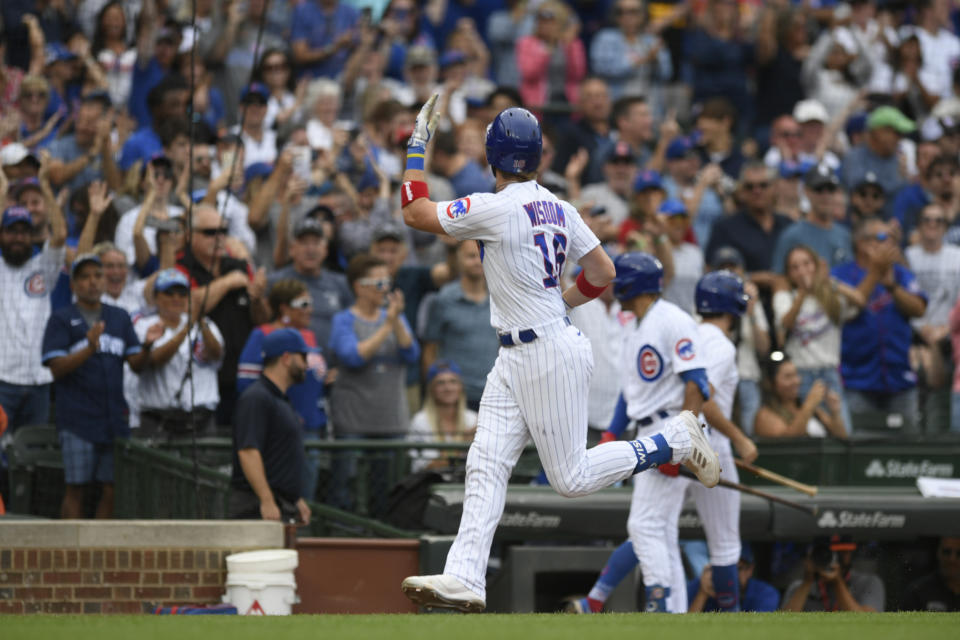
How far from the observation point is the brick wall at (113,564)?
24.9 ft

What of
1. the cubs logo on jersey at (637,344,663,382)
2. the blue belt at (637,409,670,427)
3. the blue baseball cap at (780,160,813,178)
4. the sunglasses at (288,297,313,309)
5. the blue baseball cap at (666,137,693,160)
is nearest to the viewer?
the cubs logo on jersey at (637,344,663,382)

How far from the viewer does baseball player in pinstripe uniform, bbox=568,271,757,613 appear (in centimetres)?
808

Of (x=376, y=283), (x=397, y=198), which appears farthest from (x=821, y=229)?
(x=376, y=283)

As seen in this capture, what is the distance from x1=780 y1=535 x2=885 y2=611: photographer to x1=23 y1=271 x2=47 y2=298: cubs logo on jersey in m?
5.38

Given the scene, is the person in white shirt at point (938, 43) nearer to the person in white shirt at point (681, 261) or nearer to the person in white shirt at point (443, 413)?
the person in white shirt at point (681, 261)

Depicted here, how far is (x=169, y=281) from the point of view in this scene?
9906 mm

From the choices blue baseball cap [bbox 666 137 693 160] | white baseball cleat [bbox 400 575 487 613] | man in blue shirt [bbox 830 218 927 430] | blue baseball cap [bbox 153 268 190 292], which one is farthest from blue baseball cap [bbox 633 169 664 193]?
white baseball cleat [bbox 400 575 487 613]

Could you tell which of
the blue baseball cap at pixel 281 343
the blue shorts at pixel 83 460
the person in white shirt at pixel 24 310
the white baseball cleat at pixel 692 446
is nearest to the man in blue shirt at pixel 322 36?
the person in white shirt at pixel 24 310

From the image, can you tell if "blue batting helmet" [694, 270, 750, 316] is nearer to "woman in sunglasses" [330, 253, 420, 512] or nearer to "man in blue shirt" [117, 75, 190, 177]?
"woman in sunglasses" [330, 253, 420, 512]

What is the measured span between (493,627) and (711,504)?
3.14 metres

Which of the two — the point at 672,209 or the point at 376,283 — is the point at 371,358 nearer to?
the point at 376,283

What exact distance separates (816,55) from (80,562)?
1145 cm

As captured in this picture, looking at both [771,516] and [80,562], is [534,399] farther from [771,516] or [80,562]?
[771,516]

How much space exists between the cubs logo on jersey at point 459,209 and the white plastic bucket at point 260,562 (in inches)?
95.9
